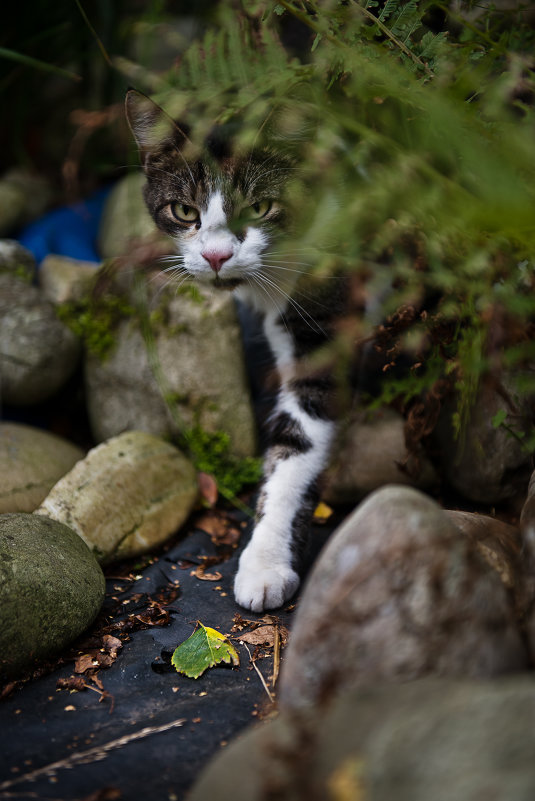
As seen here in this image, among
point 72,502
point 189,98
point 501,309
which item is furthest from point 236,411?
point 501,309

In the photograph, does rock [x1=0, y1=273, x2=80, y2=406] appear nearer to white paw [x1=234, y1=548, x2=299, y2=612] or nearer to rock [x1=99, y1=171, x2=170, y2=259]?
rock [x1=99, y1=171, x2=170, y2=259]

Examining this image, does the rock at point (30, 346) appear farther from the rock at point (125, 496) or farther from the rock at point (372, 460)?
the rock at point (372, 460)

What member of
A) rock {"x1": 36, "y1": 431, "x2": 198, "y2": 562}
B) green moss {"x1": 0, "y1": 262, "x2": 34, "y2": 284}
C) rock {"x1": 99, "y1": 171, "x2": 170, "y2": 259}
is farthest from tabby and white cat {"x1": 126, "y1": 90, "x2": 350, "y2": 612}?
rock {"x1": 99, "y1": 171, "x2": 170, "y2": 259}

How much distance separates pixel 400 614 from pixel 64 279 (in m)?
1.53

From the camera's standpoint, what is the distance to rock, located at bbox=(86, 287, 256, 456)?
1.82m

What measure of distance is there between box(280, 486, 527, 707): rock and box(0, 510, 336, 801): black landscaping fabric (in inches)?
8.6

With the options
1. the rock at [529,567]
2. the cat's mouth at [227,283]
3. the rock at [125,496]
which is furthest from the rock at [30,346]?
the rock at [529,567]

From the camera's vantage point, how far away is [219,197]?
1.49 m

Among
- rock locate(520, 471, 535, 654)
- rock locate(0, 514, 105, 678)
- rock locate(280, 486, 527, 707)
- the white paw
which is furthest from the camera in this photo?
the white paw

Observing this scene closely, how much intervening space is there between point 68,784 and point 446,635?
507mm

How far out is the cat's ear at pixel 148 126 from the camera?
1.45m

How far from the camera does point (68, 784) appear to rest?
0.85m

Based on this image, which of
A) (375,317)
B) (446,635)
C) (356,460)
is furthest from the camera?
(356,460)

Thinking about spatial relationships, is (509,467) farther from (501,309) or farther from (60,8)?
(60,8)
